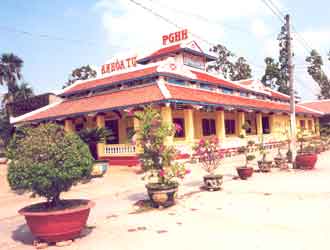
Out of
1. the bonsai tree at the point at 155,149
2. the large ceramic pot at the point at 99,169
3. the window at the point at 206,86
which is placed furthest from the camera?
the window at the point at 206,86

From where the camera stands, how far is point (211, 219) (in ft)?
22.9

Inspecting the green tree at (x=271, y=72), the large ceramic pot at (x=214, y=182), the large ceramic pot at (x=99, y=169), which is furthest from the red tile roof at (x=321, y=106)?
the large ceramic pot at (x=214, y=182)

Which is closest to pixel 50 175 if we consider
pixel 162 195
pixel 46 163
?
pixel 46 163

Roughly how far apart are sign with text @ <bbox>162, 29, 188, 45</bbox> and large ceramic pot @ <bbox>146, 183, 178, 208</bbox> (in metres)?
22.4

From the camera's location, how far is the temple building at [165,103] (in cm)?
1906

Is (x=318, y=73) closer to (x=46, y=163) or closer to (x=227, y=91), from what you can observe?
(x=227, y=91)

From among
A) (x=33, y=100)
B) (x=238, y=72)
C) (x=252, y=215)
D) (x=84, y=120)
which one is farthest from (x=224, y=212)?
(x=238, y=72)

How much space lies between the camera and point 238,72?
184 feet

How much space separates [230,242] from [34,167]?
3592mm

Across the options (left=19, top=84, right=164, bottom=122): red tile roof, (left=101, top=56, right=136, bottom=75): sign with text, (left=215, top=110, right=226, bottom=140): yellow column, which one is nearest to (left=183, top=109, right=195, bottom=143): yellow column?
(left=19, top=84, right=164, bottom=122): red tile roof

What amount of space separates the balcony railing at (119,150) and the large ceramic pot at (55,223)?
13.2m

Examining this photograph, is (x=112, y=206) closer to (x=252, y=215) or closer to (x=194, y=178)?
(x=252, y=215)

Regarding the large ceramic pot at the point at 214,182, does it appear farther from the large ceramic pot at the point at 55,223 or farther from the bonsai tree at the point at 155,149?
the large ceramic pot at the point at 55,223

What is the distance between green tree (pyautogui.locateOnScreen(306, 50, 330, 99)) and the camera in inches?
2288
